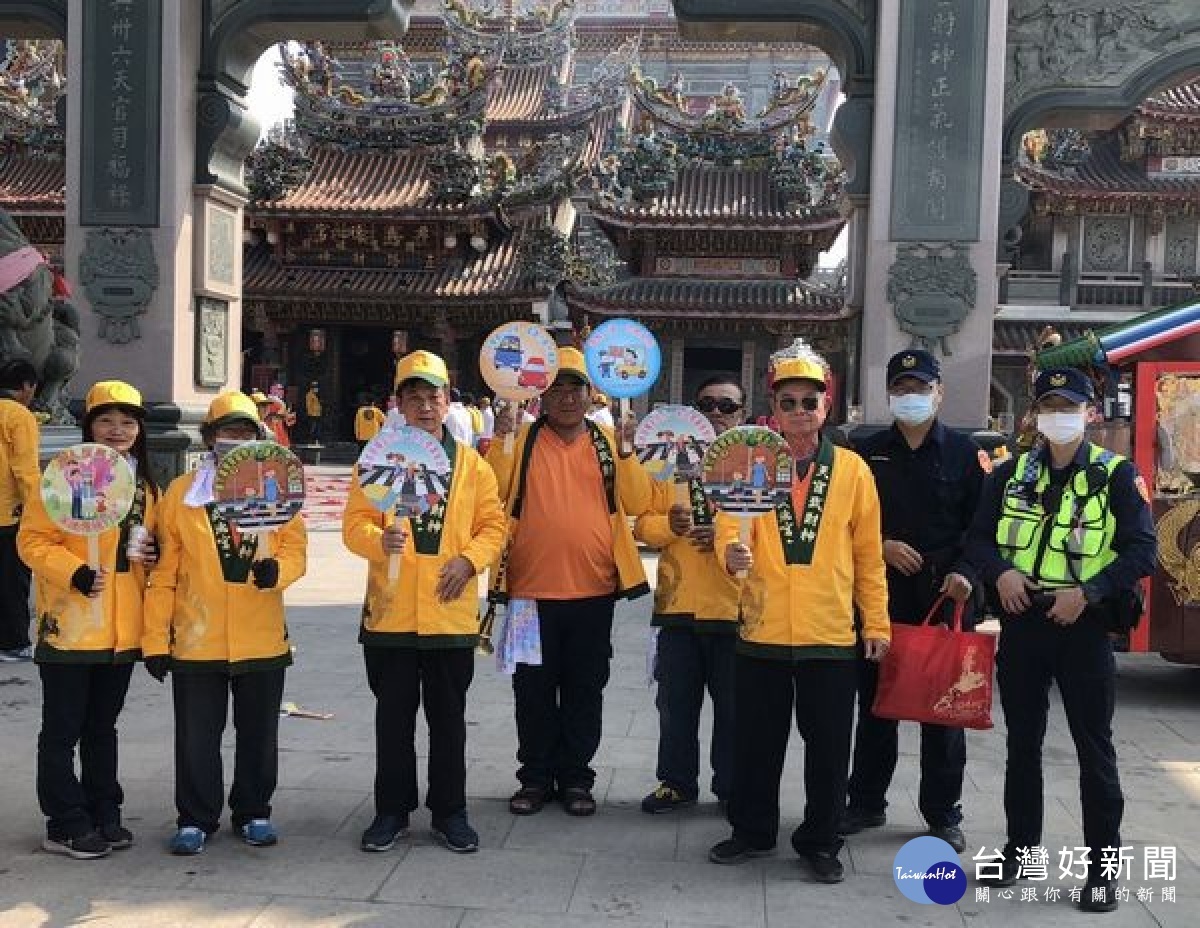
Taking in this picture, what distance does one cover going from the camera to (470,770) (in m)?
4.71

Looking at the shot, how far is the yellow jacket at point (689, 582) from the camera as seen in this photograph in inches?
165

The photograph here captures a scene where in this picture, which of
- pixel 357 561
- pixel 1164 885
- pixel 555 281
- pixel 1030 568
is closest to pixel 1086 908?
pixel 1164 885

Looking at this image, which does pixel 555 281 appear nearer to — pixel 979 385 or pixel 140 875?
pixel 979 385

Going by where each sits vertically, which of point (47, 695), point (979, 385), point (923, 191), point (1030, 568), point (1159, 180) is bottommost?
point (47, 695)

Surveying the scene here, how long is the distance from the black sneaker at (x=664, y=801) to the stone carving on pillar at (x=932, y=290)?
397 cm

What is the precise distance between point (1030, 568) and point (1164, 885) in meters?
1.12

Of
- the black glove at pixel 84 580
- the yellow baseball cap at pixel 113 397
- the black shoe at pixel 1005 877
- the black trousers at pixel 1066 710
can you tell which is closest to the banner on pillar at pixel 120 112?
the yellow baseball cap at pixel 113 397

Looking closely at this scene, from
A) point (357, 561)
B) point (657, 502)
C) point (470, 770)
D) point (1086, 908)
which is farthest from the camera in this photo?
point (357, 561)

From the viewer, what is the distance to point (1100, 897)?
11.3ft

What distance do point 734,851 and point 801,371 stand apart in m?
1.57

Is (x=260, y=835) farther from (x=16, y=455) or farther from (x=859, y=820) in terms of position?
(x=16, y=455)

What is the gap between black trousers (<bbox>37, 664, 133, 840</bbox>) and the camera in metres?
3.65

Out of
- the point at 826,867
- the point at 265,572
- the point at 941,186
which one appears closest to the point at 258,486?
the point at 265,572

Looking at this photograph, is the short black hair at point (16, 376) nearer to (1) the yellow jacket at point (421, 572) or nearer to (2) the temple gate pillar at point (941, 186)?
(1) the yellow jacket at point (421, 572)
